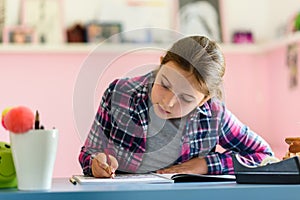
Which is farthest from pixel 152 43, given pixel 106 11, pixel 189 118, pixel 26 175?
pixel 26 175

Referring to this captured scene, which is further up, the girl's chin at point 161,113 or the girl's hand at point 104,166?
the girl's chin at point 161,113

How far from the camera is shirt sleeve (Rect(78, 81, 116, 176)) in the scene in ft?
4.89

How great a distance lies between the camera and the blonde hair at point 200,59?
1.46 meters

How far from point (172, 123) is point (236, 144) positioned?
27 cm

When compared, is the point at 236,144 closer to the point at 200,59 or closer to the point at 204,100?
the point at 204,100

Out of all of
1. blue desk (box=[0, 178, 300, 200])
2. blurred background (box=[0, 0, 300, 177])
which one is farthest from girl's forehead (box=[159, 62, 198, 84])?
blurred background (box=[0, 0, 300, 177])

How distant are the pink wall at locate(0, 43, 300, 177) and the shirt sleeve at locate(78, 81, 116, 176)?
1.54m

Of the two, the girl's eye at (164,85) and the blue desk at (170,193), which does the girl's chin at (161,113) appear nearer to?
A: the girl's eye at (164,85)

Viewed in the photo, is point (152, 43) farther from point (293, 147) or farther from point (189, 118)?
point (293, 147)

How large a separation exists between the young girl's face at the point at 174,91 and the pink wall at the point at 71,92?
65.0 inches

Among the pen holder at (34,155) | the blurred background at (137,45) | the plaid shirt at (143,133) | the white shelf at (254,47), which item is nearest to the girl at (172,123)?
the plaid shirt at (143,133)

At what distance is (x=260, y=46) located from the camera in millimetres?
3645

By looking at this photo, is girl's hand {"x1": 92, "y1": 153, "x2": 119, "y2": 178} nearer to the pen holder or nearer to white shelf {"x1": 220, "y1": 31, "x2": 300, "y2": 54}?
the pen holder

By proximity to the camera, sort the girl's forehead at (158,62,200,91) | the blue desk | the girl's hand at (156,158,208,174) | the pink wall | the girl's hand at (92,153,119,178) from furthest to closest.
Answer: the pink wall < the girl's hand at (156,158,208,174) < the girl's forehead at (158,62,200,91) < the girl's hand at (92,153,119,178) < the blue desk
